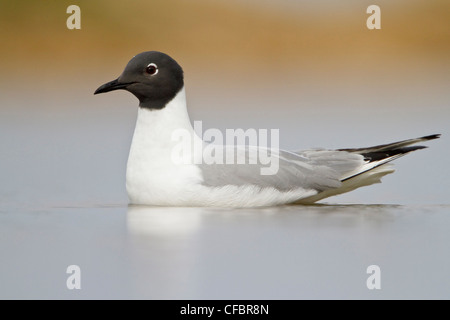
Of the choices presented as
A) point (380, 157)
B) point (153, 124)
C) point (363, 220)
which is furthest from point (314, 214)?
point (153, 124)

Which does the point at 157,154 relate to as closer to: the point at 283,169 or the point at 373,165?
the point at 283,169

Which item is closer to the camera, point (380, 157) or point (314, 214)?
point (314, 214)

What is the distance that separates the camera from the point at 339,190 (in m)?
7.87

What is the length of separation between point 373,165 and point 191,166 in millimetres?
1517

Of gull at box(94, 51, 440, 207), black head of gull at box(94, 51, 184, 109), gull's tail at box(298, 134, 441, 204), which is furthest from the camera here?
gull's tail at box(298, 134, 441, 204)

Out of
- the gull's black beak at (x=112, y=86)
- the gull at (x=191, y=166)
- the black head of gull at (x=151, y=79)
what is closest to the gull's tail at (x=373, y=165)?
the gull at (x=191, y=166)

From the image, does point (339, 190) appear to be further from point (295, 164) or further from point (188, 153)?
point (188, 153)

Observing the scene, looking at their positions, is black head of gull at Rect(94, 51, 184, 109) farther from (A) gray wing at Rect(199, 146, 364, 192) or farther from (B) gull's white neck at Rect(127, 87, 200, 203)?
(A) gray wing at Rect(199, 146, 364, 192)

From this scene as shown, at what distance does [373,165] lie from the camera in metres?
7.81

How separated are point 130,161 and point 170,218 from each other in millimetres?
854

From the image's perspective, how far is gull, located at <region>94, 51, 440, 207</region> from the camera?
7.34m

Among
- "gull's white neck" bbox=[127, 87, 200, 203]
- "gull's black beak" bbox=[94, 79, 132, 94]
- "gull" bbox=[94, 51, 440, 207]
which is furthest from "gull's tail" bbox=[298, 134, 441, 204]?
"gull's black beak" bbox=[94, 79, 132, 94]

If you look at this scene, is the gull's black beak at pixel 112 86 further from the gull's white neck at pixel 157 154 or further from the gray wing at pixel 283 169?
the gray wing at pixel 283 169

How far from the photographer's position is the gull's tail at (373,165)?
779 centimetres
